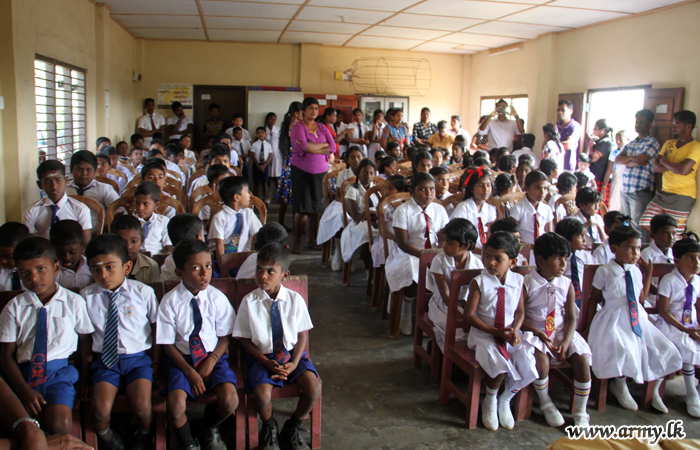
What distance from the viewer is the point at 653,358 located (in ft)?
8.06

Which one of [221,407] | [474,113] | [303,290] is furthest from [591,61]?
[221,407]

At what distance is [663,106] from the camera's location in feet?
19.0

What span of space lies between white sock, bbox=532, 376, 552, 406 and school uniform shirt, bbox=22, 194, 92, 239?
2.64 meters

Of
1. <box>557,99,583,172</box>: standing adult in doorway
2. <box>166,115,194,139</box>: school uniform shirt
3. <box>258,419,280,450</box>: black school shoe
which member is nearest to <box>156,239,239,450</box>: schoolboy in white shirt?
<box>258,419,280,450</box>: black school shoe

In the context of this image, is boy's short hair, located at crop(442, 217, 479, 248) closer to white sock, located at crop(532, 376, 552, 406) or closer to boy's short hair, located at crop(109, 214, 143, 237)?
white sock, located at crop(532, 376, 552, 406)

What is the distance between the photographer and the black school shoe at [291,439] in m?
2.07

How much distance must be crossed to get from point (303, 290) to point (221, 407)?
58cm

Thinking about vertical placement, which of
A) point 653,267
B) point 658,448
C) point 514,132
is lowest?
point 658,448

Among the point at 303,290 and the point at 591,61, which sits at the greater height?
the point at 591,61

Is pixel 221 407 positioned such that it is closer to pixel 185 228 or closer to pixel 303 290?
pixel 303 290

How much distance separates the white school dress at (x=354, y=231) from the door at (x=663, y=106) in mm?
3743

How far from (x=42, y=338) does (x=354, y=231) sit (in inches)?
105

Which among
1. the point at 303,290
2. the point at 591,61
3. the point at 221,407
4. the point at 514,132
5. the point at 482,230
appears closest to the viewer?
the point at 221,407

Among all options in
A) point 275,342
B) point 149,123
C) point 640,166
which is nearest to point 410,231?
point 275,342
